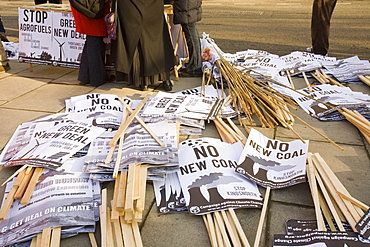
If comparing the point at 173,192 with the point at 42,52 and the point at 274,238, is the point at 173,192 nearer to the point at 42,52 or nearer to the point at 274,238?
the point at 274,238

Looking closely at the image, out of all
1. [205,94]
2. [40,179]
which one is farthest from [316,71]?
[40,179]

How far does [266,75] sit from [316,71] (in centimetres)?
76

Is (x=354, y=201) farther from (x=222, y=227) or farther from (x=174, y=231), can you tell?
(x=174, y=231)

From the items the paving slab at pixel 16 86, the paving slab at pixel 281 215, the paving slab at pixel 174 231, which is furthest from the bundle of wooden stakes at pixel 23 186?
the paving slab at pixel 16 86

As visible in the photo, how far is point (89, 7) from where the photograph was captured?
11.7ft

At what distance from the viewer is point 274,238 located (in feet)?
5.85

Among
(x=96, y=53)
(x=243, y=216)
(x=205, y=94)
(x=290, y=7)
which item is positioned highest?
(x=290, y=7)

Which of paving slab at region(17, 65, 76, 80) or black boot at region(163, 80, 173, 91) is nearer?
black boot at region(163, 80, 173, 91)

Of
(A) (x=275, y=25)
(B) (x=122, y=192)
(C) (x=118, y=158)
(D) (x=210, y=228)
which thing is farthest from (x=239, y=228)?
(A) (x=275, y=25)

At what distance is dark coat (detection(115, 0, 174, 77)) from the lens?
354cm

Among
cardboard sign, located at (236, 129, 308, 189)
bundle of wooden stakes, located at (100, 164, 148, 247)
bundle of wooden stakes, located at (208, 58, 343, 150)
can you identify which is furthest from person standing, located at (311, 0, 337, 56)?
bundle of wooden stakes, located at (100, 164, 148, 247)

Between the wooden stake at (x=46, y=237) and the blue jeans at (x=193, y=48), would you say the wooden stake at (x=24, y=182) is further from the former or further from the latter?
the blue jeans at (x=193, y=48)

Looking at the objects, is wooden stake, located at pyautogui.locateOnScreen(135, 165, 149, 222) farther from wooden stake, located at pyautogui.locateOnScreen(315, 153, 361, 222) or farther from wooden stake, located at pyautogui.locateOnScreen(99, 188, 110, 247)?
Answer: wooden stake, located at pyautogui.locateOnScreen(315, 153, 361, 222)

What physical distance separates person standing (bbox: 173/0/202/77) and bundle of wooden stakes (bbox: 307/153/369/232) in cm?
237
